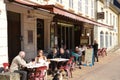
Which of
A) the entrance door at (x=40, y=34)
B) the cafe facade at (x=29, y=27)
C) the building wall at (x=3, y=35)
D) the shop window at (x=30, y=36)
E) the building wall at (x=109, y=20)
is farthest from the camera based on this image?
the building wall at (x=109, y=20)

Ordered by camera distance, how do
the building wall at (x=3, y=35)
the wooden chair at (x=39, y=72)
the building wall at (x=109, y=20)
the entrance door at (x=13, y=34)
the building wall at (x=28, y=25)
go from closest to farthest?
1. the wooden chair at (x=39, y=72)
2. the building wall at (x=3, y=35)
3. the entrance door at (x=13, y=34)
4. the building wall at (x=28, y=25)
5. the building wall at (x=109, y=20)

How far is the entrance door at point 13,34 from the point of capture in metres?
15.0

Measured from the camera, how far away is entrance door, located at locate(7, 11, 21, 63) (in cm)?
1502

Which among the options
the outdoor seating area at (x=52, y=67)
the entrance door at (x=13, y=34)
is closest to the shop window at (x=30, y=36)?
the entrance door at (x=13, y=34)

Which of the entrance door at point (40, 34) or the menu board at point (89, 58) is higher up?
the entrance door at point (40, 34)

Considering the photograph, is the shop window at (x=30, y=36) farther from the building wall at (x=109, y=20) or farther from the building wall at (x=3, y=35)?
the building wall at (x=109, y=20)

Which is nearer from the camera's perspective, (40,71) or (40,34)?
(40,71)

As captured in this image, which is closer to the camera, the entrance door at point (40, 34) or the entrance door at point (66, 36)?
the entrance door at point (40, 34)

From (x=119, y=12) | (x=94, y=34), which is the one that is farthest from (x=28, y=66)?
(x=119, y=12)

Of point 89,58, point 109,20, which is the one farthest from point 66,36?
point 109,20

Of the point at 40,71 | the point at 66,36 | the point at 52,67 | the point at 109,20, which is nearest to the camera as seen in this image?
the point at 40,71

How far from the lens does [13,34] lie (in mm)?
15414

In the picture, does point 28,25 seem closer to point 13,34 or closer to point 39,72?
point 13,34

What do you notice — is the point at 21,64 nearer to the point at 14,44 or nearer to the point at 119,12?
the point at 14,44
